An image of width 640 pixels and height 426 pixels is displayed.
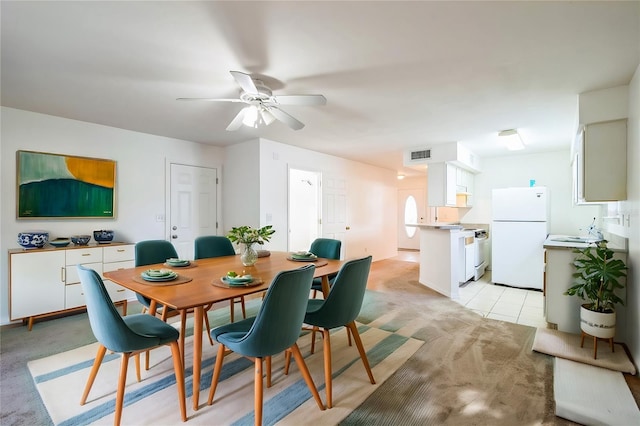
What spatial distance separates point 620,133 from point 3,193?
6.22 metres

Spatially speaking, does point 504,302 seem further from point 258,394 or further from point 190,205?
point 190,205

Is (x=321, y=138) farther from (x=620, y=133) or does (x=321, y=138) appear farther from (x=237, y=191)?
(x=620, y=133)

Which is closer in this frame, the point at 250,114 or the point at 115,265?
the point at 250,114

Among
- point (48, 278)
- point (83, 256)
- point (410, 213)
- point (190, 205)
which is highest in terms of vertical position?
point (190, 205)

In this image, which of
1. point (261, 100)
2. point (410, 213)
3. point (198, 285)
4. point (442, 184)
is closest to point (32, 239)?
point (198, 285)

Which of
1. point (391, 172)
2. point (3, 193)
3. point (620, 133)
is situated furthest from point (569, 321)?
point (3, 193)

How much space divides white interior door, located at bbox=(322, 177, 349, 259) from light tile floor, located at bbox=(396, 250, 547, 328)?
2431 millimetres

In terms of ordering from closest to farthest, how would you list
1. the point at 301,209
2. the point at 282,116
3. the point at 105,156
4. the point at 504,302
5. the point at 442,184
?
1. the point at 282,116
2. the point at 105,156
3. the point at 504,302
4. the point at 442,184
5. the point at 301,209

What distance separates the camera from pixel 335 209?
5934 millimetres

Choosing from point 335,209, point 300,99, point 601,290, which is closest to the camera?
point 300,99

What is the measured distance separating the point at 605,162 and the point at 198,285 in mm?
3609

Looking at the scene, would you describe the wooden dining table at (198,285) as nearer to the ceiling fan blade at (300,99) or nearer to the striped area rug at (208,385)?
the striped area rug at (208,385)

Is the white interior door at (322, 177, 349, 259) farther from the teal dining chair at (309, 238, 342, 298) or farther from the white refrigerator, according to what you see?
the white refrigerator

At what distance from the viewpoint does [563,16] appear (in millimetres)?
1709
